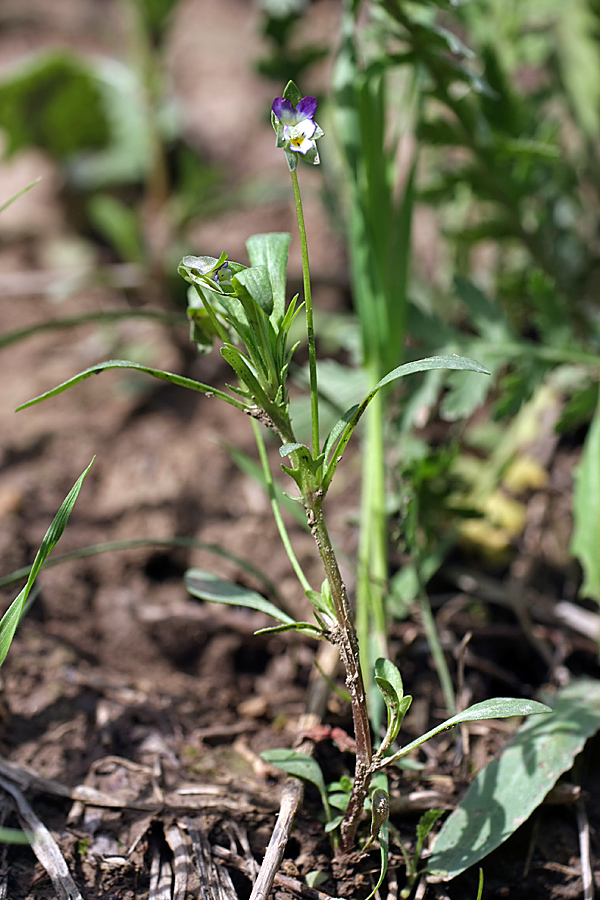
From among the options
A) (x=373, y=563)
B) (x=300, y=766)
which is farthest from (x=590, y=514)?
(x=300, y=766)

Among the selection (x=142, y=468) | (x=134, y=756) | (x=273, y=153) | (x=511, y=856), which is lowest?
(x=511, y=856)

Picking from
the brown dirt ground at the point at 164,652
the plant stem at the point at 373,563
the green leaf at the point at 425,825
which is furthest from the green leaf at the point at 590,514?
the green leaf at the point at 425,825

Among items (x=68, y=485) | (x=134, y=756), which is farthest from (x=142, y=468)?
(x=134, y=756)

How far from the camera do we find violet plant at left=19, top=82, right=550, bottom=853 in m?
0.88

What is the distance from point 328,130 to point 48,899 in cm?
256

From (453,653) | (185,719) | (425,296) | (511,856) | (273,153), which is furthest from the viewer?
(273,153)

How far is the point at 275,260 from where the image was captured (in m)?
1.04

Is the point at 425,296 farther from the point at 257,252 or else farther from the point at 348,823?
the point at 348,823

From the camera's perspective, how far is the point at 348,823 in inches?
43.6

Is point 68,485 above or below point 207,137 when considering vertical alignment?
below

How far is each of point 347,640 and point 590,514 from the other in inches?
30.3

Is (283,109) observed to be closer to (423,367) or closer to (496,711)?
(423,367)

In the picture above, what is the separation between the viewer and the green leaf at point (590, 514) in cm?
152

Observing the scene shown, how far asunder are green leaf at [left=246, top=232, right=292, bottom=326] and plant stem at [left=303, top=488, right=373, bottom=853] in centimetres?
26
